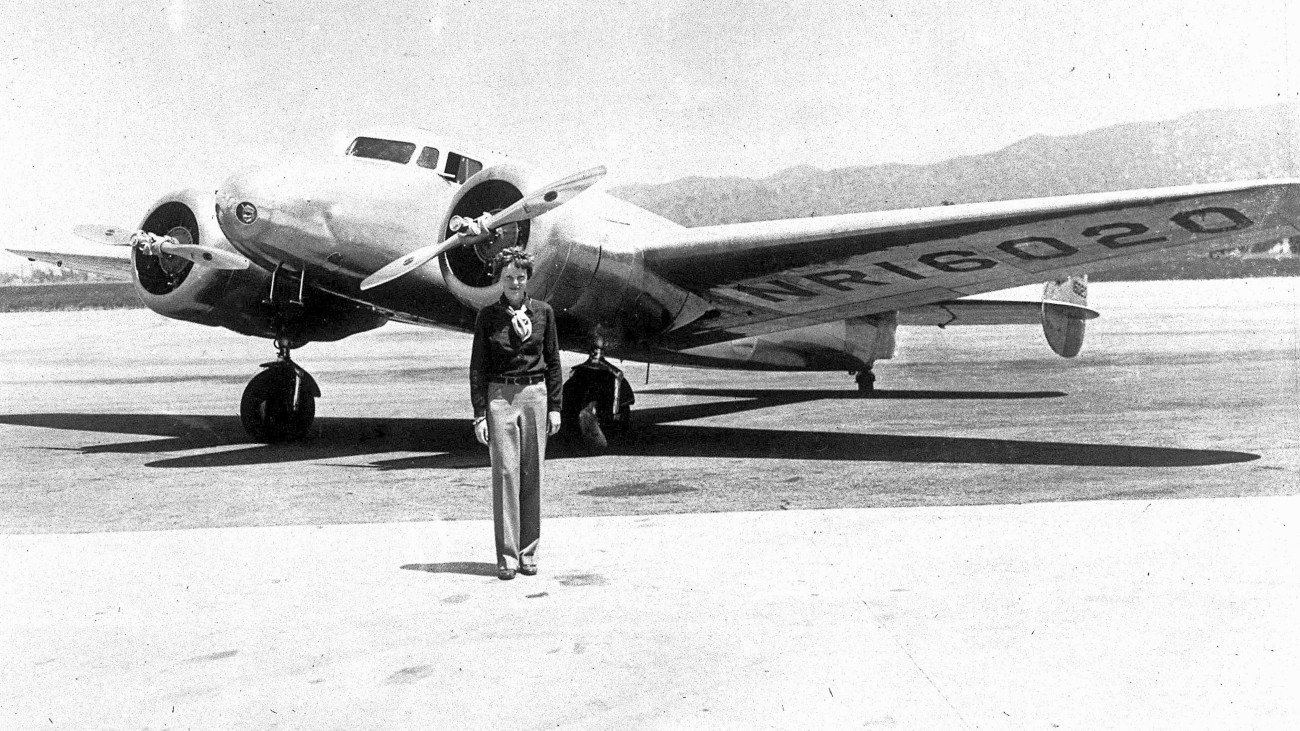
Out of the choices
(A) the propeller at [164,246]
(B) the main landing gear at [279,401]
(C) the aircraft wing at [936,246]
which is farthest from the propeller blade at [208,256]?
(C) the aircraft wing at [936,246]

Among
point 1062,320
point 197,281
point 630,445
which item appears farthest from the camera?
point 1062,320

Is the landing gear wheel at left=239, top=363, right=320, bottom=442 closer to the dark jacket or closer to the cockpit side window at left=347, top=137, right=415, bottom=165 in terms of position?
the cockpit side window at left=347, top=137, right=415, bottom=165

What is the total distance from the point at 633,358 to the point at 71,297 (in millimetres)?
84178

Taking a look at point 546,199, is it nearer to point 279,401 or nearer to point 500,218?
point 500,218

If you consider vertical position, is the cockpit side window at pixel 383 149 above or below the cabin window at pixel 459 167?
above

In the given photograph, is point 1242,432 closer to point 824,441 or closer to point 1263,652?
point 824,441

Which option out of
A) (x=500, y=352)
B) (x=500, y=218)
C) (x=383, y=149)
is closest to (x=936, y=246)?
(x=500, y=218)

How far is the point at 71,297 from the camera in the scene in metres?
85.6

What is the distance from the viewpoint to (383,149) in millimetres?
11164

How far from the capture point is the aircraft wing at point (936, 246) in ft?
29.4

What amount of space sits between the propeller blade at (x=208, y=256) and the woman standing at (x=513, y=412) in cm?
653

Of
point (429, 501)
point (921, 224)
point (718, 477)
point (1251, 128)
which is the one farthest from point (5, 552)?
point (1251, 128)

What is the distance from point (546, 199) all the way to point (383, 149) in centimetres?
A: 237

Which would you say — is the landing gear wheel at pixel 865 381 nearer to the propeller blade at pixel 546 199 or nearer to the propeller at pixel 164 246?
Result: the propeller blade at pixel 546 199
